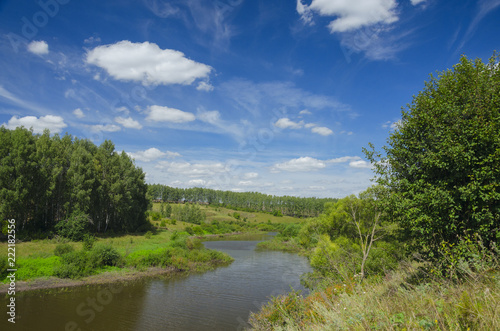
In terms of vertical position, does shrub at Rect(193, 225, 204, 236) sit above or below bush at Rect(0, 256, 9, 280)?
below

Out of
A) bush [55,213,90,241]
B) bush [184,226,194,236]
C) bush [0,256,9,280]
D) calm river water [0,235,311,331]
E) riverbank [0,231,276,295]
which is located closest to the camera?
calm river water [0,235,311,331]

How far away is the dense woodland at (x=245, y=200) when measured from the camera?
161 meters

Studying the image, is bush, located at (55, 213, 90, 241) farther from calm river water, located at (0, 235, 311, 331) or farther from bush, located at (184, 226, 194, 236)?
bush, located at (184, 226, 194, 236)

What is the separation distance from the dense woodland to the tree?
497ft

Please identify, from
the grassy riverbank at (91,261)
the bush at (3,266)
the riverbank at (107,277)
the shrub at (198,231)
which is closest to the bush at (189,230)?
the shrub at (198,231)

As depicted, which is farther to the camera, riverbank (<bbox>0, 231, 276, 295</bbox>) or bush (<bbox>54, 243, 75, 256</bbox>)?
bush (<bbox>54, 243, 75, 256</bbox>)

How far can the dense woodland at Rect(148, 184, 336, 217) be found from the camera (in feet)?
527

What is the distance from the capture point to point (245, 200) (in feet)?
593

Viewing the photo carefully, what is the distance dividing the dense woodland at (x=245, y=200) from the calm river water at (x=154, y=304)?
437 ft

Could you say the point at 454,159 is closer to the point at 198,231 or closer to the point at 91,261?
the point at 91,261

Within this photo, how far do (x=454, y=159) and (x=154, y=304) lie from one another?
2420 cm

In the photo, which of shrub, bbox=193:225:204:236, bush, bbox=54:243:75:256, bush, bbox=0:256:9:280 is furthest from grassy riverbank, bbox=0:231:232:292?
shrub, bbox=193:225:204:236

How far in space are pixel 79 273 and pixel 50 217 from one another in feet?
66.9

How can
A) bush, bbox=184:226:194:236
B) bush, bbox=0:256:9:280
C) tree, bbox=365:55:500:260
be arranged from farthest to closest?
bush, bbox=184:226:194:236 → bush, bbox=0:256:9:280 → tree, bbox=365:55:500:260
